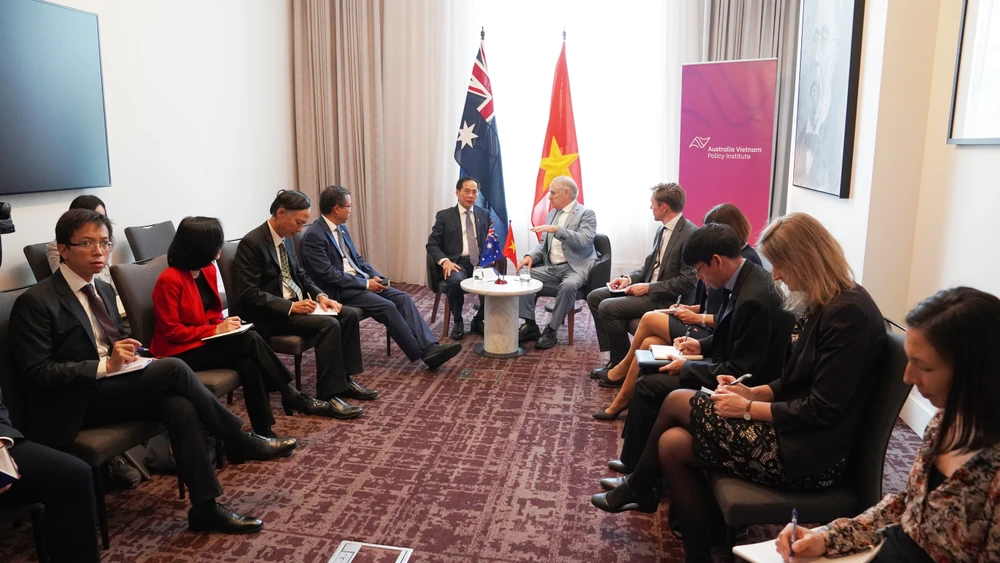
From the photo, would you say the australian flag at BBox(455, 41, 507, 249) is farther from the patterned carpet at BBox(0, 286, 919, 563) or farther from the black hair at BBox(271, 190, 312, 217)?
the black hair at BBox(271, 190, 312, 217)

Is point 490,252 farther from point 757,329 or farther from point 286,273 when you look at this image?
point 757,329

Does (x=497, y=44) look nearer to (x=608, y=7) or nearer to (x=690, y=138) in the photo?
(x=608, y=7)

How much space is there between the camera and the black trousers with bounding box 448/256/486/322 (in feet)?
17.5

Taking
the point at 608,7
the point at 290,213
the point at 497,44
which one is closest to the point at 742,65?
the point at 608,7

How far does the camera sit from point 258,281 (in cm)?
388

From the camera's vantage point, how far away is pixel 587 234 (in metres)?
5.27

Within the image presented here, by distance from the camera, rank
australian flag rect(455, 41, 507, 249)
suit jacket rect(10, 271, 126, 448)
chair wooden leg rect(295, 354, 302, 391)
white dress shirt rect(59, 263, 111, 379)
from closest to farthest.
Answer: suit jacket rect(10, 271, 126, 448)
white dress shirt rect(59, 263, 111, 379)
chair wooden leg rect(295, 354, 302, 391)
australian flag rect(455, 41, 507, 249)

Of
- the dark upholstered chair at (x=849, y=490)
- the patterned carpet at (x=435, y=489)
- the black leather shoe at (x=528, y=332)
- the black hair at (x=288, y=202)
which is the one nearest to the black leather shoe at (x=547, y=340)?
the black leather shoe at (x=528, y=332)

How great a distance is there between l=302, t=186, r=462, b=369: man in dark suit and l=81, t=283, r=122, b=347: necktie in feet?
5.83


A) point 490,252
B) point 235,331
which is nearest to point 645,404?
point 235,331

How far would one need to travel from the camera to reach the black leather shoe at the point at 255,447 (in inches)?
122

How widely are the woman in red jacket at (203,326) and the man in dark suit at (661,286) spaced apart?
77.9 inches

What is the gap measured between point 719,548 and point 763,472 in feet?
2.06

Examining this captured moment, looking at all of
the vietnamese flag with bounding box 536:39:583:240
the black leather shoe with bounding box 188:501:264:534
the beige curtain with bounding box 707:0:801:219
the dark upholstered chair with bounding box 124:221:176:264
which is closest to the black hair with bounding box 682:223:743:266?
the black leather shoe with bounding box 188:501:264:534
